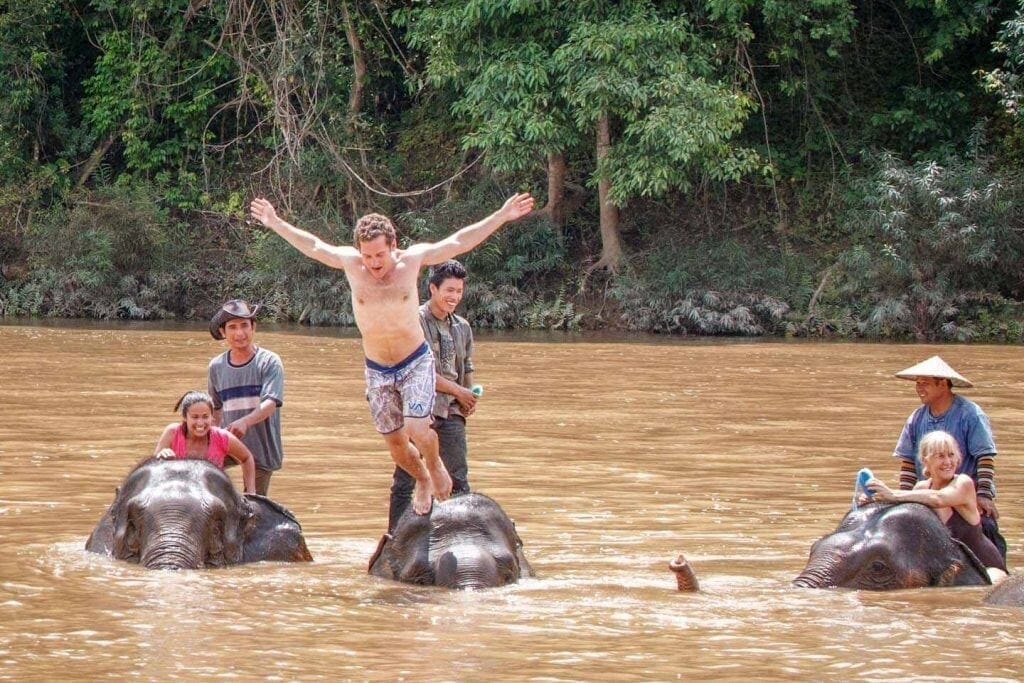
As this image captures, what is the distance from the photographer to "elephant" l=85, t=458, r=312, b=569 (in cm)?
741

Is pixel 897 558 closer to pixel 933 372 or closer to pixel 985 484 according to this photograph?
pixel 985 484

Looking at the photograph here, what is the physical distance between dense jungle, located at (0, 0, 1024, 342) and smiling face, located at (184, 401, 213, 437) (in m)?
15.8

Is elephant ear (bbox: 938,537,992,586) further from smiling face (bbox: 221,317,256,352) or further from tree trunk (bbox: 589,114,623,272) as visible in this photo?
tree trunk (bbox: 589,114,623,272)

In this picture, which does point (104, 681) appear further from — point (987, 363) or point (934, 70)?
point (934, 70)

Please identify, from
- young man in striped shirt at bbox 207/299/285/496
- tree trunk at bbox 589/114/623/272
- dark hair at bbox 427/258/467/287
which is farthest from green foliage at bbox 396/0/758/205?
dark hair at bbox 427/258/467/287

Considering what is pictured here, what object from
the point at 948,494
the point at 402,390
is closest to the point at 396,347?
the point at 402,390

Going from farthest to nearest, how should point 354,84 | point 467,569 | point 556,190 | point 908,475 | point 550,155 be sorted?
point 354,84 < point 556,190 < point 550,155 < point 908,475 < point 467,569

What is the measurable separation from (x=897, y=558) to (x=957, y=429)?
74cm

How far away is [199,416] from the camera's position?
7883mm

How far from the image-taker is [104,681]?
5.58m

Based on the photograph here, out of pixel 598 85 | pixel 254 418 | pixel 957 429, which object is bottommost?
pixel 254 418

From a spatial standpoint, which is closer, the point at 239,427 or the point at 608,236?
the point at 239,427

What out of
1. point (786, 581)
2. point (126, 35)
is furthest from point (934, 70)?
point (786, 581)

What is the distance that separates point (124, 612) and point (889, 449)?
6.80 m
